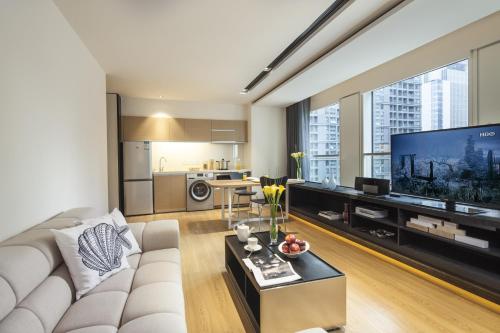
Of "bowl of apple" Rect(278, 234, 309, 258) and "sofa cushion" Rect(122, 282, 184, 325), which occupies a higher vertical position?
"bowl of apple" Rect(278, 234, 309, 258)

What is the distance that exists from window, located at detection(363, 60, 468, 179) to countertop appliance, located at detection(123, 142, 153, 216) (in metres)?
4.38

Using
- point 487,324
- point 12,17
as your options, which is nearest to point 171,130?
point 12,17

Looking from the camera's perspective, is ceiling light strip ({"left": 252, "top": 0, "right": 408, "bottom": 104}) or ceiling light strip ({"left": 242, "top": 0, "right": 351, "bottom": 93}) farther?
ceiling light strip ({"left": 242, "top": 0, "right": 351, "bottom": 93})

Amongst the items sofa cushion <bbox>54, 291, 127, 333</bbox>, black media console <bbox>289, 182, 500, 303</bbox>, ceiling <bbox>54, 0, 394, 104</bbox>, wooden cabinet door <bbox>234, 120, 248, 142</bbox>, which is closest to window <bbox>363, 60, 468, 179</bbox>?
black media console <bbox>289, 182, 500, 303</bbox>

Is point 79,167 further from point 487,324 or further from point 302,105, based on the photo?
point 302,105

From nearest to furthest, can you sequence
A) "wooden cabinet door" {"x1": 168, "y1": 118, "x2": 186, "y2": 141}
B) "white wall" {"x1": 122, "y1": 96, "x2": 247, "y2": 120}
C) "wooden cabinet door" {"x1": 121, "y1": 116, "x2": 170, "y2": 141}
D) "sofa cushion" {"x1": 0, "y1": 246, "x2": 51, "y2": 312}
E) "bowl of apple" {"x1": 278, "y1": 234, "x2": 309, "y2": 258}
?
"sofa cushion" {"x1": 0, "y1": 246, "x2": 51, "y2": 312}
"bowl of apple" {"x1": 278, "y1": 234, "x2": 309, "y2": 258}
"wooden cabinet door" {"x1": 121, "y1": 116, "x2": 170, "y2": 141}
"white wall" {"x1": 122, "y1": 96, "x2": 247, "y2": 120}
"wooden cabinet door" {"x1": 168, "y1": 118, "x2": 186, "y2": 141}

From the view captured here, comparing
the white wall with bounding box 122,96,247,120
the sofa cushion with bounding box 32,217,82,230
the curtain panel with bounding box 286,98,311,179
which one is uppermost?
the white wall with bounding box 122,96,247,120

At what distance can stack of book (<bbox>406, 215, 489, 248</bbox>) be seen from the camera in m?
2.22

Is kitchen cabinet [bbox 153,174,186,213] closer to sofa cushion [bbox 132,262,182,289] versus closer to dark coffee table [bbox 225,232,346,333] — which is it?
sofa cushion [bbox 132,262,182,289]

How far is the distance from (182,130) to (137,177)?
1.47m

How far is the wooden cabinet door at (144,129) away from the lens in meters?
5.56

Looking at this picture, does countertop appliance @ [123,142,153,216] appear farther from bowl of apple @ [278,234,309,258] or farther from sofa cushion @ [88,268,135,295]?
bowl of apple @ [278,234,309,258]

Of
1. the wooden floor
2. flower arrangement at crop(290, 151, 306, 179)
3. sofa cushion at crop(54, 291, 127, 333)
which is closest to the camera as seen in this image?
sofa cushion at crop(54, 291, 127, 333)

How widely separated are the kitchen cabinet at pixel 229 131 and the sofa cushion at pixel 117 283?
15.5 ft
